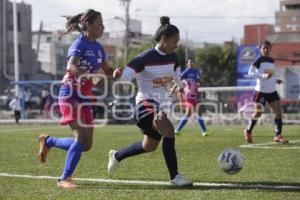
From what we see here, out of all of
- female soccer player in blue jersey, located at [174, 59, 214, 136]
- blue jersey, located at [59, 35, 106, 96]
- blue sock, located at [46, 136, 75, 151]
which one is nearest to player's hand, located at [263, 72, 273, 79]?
female soccer player in blue jersey, located at [174, 59, 214, 136]

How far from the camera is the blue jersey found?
283 inches

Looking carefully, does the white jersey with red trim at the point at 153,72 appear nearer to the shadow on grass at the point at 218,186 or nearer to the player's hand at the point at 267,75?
the shadow on grass at the point at 218,186

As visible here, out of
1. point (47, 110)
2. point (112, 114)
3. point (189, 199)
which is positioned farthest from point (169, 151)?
point (47, 110)

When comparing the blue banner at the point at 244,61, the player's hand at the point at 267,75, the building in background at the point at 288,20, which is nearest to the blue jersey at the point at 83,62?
the player's hand at the point at 267,75

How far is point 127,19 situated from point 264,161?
172 ft

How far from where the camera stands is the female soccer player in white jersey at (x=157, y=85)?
24.0 ft

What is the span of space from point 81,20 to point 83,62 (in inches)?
20.1

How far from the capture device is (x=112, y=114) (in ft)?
112

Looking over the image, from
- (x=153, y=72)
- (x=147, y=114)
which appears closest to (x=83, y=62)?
(x=153, y=72)

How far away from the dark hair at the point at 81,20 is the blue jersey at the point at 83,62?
0.50 ft

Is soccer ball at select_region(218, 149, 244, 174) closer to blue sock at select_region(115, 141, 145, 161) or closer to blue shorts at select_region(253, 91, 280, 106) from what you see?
blue sock at select_region(115, 141, 145, 161)

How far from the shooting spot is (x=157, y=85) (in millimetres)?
7512

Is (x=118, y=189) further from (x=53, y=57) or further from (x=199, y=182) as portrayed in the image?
(x=53, y=57)

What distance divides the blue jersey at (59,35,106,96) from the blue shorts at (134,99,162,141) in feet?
2.14
